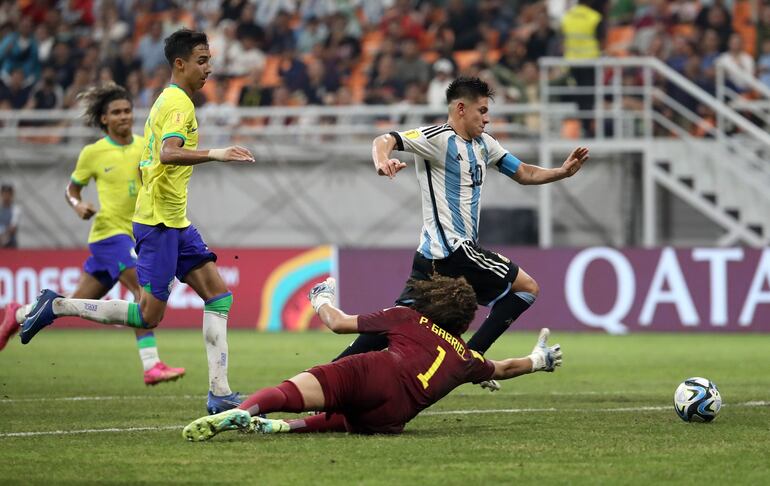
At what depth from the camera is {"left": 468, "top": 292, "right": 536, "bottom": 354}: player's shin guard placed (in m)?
10.1

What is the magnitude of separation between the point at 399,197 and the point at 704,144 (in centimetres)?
537

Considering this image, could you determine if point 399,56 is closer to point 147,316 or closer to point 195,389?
point 195,389

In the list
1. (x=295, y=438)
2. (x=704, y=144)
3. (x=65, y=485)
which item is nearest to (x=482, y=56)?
(x=704, y=144)

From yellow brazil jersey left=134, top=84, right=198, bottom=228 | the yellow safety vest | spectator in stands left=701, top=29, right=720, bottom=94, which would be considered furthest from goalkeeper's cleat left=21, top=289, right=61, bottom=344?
spectator in stands left=701, top=29, right=720, bottom=94

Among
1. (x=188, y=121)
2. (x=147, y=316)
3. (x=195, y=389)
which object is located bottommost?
(x=195, y=389)

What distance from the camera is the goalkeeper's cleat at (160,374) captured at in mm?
12148

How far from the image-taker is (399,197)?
79.8ft

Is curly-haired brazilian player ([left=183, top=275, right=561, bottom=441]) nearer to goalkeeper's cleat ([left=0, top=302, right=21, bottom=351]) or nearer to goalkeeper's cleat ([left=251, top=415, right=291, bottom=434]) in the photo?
goalkeeper's cleat ([left=251, top=415, right=291, bottom=434])

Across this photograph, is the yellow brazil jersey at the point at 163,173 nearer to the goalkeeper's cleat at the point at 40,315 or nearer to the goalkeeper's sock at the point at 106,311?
the goalkeeper's sock at the point at 106,311

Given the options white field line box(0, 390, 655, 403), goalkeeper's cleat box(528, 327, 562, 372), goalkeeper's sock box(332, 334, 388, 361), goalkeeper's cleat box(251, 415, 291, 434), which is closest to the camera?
goalkeeper's cleat box(251, 415, 291, 434)

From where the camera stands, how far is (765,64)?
22.8 metres

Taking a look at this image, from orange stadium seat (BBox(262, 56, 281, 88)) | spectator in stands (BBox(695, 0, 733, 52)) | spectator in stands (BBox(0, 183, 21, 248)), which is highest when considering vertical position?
spectator in stands (BBox(695, 0, 733, 52))

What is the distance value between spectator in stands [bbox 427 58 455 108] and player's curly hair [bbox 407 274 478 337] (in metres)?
14.9

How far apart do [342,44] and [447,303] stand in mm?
17675
